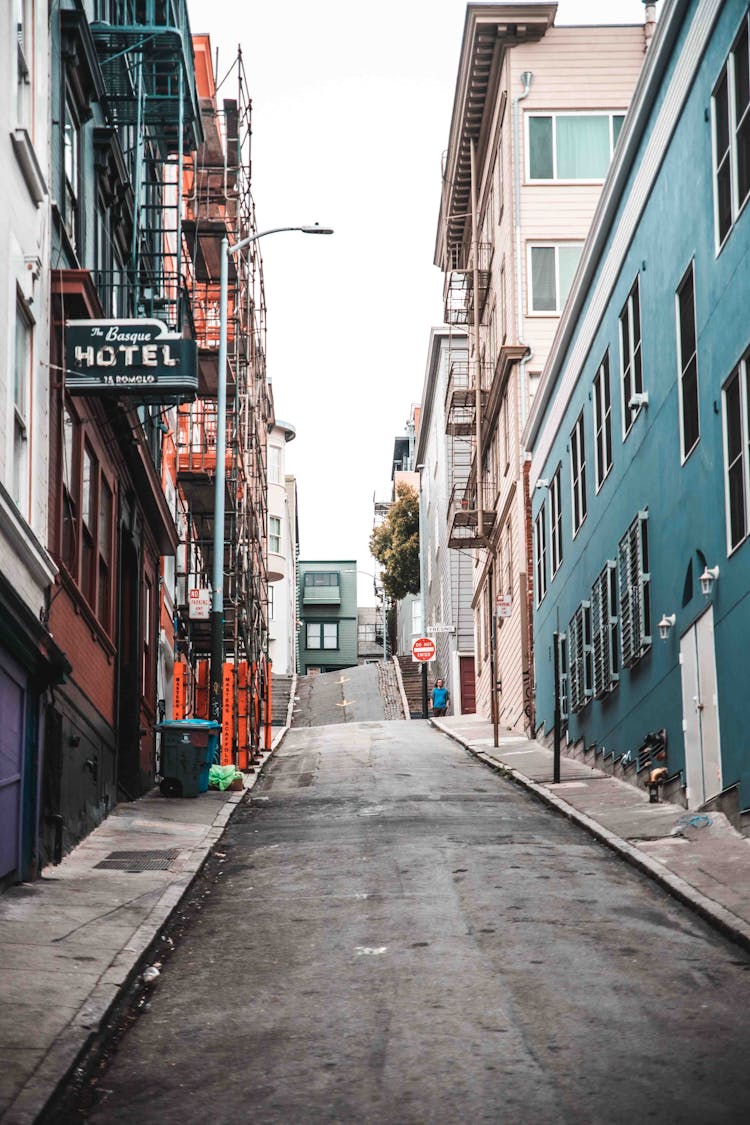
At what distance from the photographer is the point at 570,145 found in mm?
35188

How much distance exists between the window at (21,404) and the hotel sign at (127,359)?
1.02m

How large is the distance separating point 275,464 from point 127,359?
2484 inches

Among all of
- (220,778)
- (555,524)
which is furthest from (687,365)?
(555,524)

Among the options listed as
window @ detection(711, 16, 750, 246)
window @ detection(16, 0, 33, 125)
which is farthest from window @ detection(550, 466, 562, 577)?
window @ detection(16, 0, 33, 125)

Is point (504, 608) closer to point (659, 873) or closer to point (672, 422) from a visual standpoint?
point (672, 422)

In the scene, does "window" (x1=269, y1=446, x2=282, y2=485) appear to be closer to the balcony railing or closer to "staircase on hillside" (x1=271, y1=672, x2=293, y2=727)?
"staircase on hillside" (x1=271, y1=672, x2=293, y2=727)

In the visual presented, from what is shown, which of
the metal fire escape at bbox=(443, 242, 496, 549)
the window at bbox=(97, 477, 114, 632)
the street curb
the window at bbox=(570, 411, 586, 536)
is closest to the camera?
the street curb

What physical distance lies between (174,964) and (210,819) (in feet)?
26.6

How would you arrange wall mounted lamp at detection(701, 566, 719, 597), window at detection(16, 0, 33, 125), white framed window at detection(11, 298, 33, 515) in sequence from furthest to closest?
wall mounted lamp at detection(701, 566, 719, 597)
window at detection(16, 0, 33, 125)
white framed window at detection(11, 298, 33, 515)

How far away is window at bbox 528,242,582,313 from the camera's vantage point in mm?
34938

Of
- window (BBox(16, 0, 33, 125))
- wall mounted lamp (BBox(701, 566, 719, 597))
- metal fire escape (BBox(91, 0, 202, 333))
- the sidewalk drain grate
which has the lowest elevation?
the sidewalk drain grate

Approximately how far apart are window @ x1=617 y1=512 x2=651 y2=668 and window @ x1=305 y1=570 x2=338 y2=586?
260 ft

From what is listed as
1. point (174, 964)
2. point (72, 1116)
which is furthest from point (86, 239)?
point (72, 1116)

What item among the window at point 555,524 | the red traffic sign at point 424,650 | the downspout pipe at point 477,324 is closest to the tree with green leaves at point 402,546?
the red traffic sign at point 424,650
